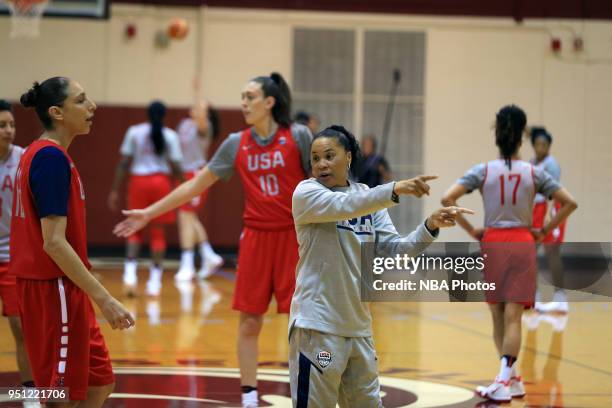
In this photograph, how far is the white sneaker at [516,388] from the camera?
6.78 m

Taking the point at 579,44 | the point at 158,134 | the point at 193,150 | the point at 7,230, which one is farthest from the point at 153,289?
the point at 579,44

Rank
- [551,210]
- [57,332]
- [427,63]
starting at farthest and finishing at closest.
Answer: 1. [427,63]
2. [551,210]
3. [57,332]

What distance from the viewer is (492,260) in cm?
622

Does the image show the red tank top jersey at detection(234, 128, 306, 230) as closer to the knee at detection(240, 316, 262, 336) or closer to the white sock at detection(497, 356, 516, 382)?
the knee at detection(240, 316, 262, 336)

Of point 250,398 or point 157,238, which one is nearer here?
point 250,398

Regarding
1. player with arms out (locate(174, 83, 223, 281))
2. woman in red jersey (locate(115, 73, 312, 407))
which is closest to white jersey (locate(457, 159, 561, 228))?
woman in red jersey (locate(115, 73, 312, 407))

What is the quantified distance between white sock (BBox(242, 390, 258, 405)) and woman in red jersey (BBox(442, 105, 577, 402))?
1566 millimetres

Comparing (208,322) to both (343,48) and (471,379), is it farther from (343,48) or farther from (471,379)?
(343,48)

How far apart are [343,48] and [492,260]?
39.1 feet

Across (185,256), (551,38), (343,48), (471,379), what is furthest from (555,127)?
(471,379)

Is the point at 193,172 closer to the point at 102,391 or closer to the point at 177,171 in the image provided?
the point at 177,171

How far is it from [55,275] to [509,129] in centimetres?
359

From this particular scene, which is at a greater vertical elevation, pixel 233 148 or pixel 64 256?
pixel 233 148

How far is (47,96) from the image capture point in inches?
178
